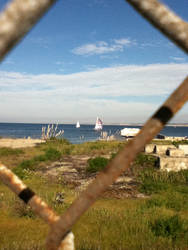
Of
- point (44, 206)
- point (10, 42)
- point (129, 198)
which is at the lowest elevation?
point (129, 198)

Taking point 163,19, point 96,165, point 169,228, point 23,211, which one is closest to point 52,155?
point 96,165

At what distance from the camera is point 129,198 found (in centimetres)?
850

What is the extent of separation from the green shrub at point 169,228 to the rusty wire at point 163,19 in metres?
5.26

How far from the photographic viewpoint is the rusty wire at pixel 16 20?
64 centimetres

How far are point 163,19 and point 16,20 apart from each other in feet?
1.83

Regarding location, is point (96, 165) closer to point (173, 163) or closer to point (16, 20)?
point (173, 163)

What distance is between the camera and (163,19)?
88 centimetres

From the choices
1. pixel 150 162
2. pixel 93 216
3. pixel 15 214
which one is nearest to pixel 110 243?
pixel 93 216

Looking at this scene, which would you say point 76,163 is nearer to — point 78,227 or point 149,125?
point 78,227

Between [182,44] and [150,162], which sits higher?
[182,44]

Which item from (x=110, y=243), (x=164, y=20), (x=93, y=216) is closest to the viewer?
(x=164, y=20)

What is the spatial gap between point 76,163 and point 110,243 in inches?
395

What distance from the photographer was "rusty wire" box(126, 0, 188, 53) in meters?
0.87

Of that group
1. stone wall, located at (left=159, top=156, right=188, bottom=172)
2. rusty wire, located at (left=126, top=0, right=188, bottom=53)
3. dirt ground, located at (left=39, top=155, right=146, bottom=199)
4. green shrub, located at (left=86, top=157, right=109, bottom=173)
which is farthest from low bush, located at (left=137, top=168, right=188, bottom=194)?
rusty wire, located at (left=126, top=0, right=188, bottom=53)
